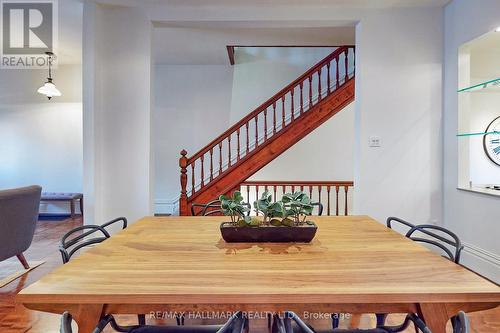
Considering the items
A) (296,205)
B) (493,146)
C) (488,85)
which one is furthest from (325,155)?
(296,205)

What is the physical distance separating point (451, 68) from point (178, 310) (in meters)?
3.35

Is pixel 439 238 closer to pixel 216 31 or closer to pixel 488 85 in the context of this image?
pixel 488 85

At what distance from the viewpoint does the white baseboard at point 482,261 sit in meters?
2.49

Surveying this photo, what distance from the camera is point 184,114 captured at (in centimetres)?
569

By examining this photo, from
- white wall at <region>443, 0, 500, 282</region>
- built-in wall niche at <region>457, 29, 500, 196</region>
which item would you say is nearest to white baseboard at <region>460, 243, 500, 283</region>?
white wall at <region>443, 0, 500, 282</region>

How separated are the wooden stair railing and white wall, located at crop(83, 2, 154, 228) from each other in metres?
1.61

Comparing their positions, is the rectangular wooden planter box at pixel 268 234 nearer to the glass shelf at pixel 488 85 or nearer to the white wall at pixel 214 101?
the glass shelf at pixel 488 85

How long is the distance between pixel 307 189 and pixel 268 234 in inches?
155

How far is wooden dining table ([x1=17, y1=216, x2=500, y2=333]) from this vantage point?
0.87 m

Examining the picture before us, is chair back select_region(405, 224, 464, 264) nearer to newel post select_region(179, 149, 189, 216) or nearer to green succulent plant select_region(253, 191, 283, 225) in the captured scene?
green succulent plant select_region(253, 191, 283, 225)

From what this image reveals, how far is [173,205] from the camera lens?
5.68 meters

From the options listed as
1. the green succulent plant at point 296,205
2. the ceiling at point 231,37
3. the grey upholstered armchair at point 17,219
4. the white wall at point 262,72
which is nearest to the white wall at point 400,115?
the ceiling at point 231,37

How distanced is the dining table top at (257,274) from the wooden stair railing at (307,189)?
268cm

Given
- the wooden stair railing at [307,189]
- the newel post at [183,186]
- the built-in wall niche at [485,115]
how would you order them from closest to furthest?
the built-in wall niche at [485,115]
the newel post at [183,186]
the wooden stair railing at [307,189]
